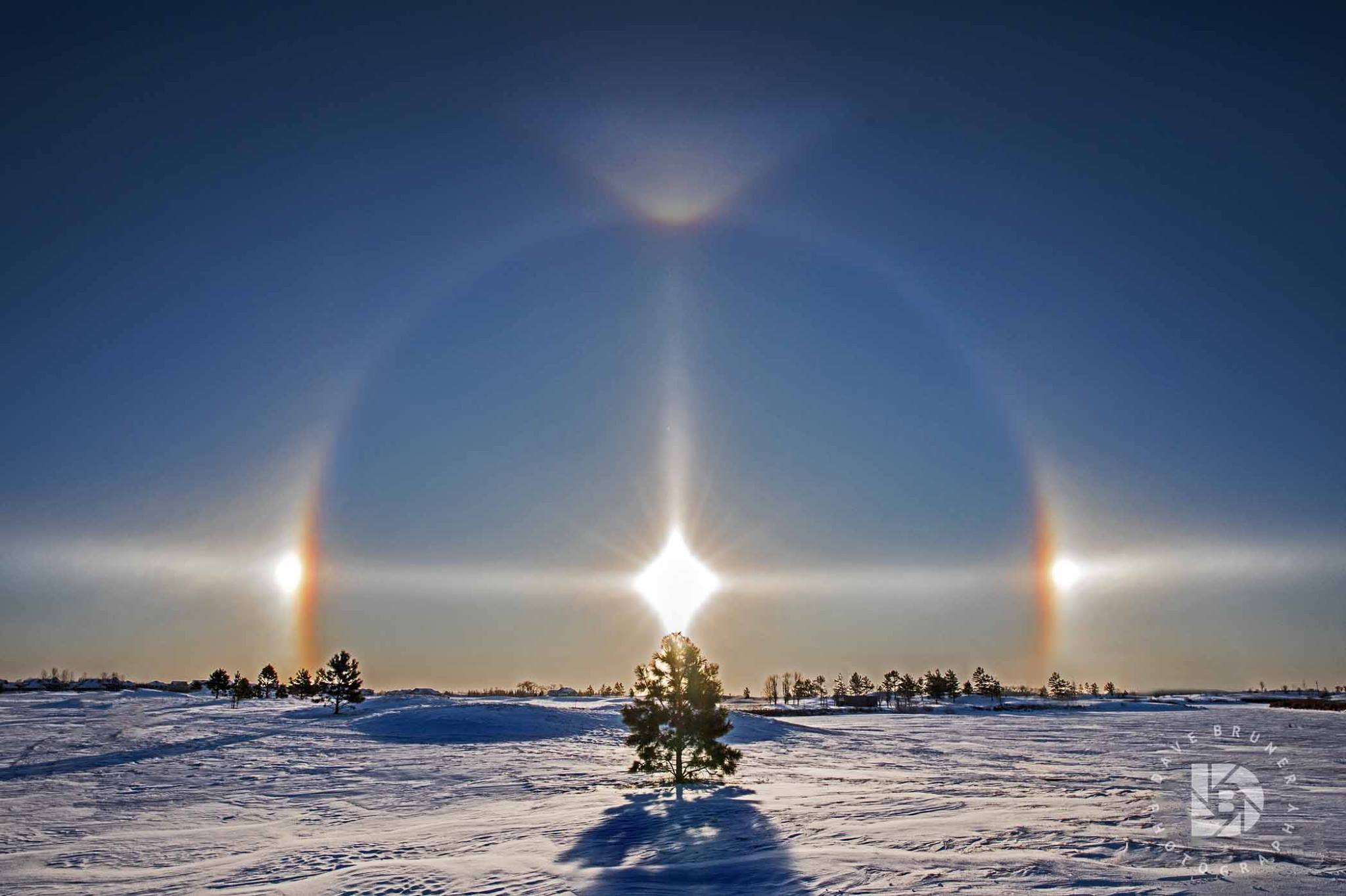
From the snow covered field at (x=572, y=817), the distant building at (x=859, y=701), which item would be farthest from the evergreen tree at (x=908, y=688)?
the snow covered field at (x=572, y=817)

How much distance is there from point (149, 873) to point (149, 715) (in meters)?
53.4

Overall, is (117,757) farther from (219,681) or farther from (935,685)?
(935,685)

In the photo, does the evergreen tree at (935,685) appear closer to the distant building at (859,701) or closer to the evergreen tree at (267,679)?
the distant building at (859,701)

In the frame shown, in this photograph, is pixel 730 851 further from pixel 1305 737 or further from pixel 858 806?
pixel 1305 737

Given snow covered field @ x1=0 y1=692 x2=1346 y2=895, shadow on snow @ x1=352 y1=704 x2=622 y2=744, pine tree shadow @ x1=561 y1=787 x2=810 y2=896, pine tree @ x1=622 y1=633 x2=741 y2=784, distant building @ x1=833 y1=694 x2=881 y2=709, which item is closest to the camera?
pine tree shadow @ x1=561 y1=787 x2=810 y2=896

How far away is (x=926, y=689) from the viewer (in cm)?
14950

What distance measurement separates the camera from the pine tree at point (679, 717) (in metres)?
31.7

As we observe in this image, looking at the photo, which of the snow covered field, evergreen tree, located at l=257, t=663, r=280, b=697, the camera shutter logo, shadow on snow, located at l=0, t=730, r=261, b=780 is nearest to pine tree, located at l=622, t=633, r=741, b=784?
the snow covered field

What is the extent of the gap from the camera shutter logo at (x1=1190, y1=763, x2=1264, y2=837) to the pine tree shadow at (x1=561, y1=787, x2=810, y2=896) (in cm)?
1116

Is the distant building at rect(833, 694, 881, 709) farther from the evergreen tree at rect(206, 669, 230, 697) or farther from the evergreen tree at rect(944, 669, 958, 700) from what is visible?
the evergreen tree at rect(206, 669, 230, 697)

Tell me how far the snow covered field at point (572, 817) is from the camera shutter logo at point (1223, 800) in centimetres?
118

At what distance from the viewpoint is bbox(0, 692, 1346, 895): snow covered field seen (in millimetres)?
16312

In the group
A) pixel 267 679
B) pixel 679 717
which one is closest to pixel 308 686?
pixel 267 679

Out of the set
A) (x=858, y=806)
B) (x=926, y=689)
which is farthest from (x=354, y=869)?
(x=926, y=689)
